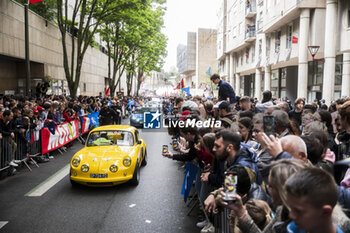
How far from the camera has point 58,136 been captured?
1175 cm

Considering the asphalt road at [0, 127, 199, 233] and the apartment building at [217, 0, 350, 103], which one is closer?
the asphalt road at [0, 127, 199, 233]

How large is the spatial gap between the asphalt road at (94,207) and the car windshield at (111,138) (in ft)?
3.76

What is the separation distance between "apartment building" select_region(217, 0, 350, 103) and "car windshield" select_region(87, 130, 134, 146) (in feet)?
43.7

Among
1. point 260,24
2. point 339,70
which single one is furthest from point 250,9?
point 339,70

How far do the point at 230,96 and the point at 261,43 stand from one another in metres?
26.7

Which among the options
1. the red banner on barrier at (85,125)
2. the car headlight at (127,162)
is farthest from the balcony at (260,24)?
the car headlight at (127,162)

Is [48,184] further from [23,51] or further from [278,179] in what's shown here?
Result: [23,51]

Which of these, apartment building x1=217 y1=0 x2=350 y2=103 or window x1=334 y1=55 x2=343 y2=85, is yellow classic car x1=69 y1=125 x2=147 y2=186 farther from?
window x1=334 y1=55 x2=343 y2=85

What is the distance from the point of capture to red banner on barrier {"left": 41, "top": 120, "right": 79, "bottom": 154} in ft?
34.4

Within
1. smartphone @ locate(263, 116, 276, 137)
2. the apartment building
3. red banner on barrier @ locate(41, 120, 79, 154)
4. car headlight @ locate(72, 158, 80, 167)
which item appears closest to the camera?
smartphone @ locate(263, 116, 276, 137)

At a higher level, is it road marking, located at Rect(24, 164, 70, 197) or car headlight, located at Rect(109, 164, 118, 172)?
car headlight, located at Rect(109, 164, 118, 172)

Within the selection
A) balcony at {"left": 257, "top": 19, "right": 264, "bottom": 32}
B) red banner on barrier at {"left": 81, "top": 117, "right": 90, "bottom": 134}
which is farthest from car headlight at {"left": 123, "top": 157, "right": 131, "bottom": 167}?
balcony at {"left": 257, "top": 19, "right": 264, "bottom": 32}

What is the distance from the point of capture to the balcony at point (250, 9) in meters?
34.2

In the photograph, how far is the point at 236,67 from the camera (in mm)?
44875
